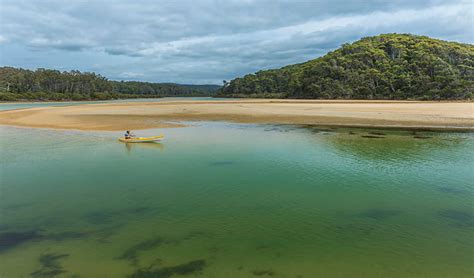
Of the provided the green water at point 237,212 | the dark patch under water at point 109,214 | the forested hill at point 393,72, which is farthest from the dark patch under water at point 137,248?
the forested hill at point 393,72

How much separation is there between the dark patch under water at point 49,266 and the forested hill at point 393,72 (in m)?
90.5

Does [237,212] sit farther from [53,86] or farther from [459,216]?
[53,86]

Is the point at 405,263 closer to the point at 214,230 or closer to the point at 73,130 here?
the point at 214,230

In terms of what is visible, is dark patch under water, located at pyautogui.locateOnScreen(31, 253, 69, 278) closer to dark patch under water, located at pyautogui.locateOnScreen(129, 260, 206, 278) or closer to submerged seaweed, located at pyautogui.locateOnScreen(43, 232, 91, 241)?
submerged seaweed, located at pyautogui.locateOnScreen(43, 232, 91, 241)

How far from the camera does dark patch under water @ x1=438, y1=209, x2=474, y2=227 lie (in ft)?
35.1

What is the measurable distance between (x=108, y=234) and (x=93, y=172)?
27.4ft

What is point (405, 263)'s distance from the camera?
8086mm

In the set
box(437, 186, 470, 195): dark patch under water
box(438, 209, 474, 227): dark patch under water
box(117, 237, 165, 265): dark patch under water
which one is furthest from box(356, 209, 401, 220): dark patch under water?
box(117, 237, 165, 265): dark patch under water

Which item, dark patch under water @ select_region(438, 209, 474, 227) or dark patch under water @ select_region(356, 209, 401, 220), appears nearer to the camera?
dark patch under water @ select_region(438, 209, 474, 227)

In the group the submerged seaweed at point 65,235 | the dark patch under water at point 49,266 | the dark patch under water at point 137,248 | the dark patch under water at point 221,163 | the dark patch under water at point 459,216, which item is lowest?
the dark patch under water at point 49,266

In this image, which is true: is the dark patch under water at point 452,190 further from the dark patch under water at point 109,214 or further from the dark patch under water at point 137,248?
the dark patch under water at point 109,214

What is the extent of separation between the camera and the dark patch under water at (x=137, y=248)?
27.0ft

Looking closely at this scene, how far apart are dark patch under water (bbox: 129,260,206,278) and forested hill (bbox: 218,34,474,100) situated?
290 feet

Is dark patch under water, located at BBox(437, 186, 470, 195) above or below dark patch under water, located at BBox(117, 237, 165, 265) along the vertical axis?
above
